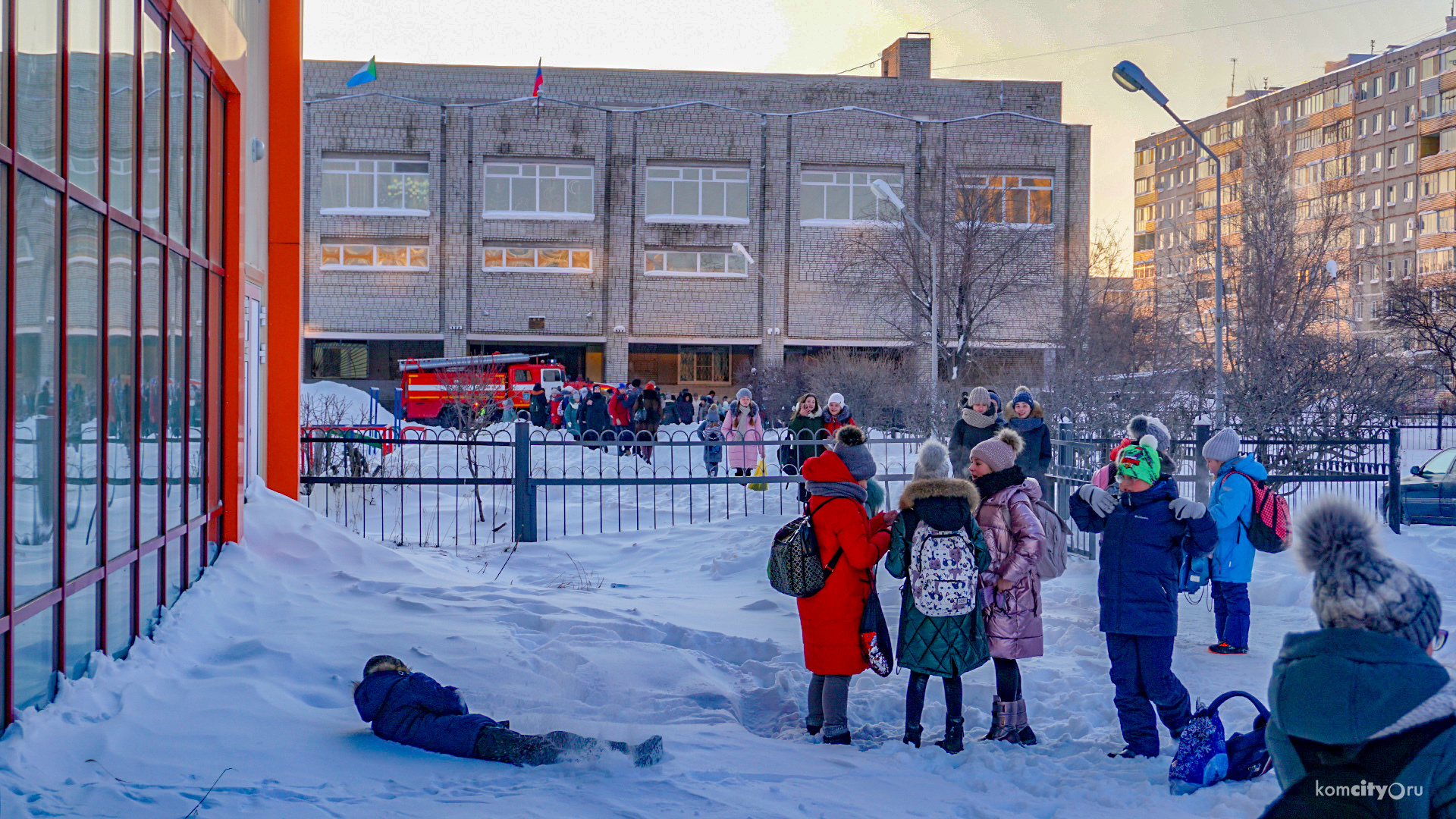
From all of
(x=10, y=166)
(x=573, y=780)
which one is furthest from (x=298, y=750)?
(x=10, y=166)

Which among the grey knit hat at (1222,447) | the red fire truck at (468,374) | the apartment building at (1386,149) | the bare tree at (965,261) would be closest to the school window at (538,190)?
the red fire truck at (468,374)

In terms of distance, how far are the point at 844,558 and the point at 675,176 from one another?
3978cm

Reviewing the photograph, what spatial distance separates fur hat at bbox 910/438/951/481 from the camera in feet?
17.2

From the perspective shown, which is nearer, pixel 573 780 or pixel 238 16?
pixel 573 780

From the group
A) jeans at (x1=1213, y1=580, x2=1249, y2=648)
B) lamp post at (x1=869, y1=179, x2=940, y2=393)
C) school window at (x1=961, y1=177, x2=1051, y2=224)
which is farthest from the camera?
school window at (x1=961, y1=177, x2=1051, y2=224)

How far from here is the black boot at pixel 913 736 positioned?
17.7ft

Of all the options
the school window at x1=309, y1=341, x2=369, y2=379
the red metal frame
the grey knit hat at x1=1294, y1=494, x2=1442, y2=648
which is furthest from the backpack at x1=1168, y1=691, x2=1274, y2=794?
the school window at x1=309, y1=341, x2=369, y2=379

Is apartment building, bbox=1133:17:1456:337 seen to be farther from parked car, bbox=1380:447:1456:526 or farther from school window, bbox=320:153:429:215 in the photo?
parked car, bbox=1380:447:1456:526

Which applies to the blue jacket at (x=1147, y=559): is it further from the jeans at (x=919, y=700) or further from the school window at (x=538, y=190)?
the school window at (x=538, y=190)

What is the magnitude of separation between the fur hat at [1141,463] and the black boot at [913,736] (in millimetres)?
1528

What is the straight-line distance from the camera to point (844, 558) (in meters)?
5.36

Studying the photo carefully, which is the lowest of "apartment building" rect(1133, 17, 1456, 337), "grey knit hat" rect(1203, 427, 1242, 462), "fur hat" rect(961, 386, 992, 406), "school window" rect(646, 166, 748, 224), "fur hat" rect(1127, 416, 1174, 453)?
"grey knit hat" rect(1203, 427, 1242, 462)

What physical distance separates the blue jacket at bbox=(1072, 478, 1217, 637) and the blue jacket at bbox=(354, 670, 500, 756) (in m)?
2.81

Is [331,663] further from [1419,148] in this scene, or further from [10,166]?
[1419,148]
